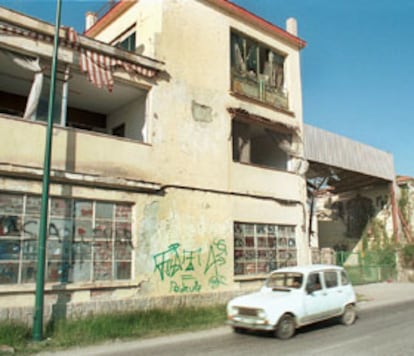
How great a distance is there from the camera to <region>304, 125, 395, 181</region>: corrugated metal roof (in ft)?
60.6

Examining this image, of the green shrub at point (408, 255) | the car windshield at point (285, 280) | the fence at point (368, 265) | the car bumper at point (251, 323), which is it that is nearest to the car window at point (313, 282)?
the car windshield at point (285, 280)

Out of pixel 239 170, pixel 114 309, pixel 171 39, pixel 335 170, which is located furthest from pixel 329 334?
pixel 335 170

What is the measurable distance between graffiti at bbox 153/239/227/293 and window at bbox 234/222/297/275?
952 millimetres

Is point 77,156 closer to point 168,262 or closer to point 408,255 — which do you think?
point 168,262

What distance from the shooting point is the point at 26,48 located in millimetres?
10562

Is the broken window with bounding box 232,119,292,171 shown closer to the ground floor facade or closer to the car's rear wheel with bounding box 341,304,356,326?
the ground floor facade

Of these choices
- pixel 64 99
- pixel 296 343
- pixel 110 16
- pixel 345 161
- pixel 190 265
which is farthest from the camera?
pixel 345 161

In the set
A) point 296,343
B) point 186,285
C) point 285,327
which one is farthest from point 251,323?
point 186,285

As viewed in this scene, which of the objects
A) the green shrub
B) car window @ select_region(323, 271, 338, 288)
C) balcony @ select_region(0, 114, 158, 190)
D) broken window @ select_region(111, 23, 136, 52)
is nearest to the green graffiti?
balcony @ select_region(0, 114, 158, 190)

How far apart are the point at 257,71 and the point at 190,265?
8.56m

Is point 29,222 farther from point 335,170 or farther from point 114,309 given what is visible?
point 335,170

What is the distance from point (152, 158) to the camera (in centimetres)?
1243

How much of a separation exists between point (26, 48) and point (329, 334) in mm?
10364

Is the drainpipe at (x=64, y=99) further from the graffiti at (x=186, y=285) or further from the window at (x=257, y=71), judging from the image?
the window at (x=257, y=71)
